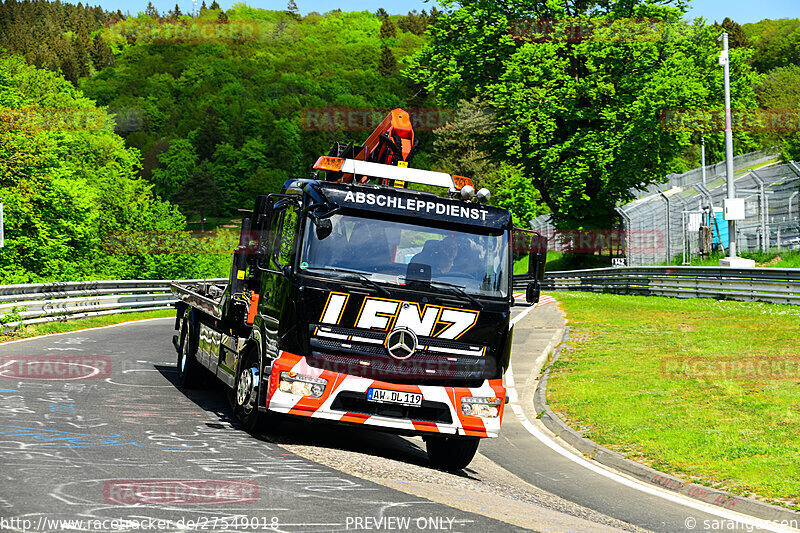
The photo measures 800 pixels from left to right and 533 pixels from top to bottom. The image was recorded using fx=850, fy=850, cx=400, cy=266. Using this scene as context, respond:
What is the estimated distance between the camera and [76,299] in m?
25.9

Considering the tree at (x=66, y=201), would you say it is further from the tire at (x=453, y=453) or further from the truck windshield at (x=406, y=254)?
the truck windshield at (x=406, y=254)

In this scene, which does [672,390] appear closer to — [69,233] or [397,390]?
[397,390]

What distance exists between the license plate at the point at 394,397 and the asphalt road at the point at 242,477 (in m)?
0.64

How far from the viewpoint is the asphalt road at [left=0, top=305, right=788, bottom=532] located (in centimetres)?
599

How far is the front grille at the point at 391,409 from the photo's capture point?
8.70m

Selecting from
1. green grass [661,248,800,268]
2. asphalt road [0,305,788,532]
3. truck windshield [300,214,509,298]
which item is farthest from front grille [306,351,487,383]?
green grass [661,248,800,268]

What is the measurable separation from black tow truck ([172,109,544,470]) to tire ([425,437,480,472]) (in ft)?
0.05

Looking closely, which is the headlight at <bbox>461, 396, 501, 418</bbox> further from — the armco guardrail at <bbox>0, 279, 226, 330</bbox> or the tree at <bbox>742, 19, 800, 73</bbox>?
the tree at <bbox>742, 19, 800, 73</bbox>

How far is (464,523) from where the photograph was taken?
617cm

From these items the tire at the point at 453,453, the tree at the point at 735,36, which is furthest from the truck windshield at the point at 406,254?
the tree at the point at 735,36

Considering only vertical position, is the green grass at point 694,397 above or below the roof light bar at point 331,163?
below

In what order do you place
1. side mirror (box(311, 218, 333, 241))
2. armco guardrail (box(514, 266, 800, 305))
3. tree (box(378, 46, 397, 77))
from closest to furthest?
side mirror (box(311, 218, 333, 241)), armco guardrail (box(514, 266, 800, 305)), tree (box(378, 46, 397, 77))

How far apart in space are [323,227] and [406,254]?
37.1 inches

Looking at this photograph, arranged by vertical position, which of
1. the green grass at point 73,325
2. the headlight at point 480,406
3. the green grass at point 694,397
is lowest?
the green grass at point 694,397
